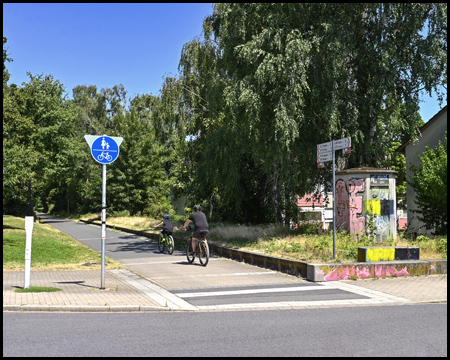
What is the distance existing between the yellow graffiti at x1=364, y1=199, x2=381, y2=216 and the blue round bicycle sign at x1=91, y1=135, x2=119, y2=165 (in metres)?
7.82

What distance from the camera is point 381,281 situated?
1059 centimetres

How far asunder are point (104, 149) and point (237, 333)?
5.30m

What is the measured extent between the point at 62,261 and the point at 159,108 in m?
14.3

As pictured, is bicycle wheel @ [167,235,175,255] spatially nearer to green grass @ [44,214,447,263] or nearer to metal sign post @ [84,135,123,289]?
green grass @ [44,214,447,263]

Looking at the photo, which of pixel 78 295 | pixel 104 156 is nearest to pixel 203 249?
pixel 104 156

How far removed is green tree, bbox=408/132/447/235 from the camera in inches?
616

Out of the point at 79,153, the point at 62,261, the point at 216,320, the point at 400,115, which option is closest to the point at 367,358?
the point at 216,320

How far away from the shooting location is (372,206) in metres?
14.4

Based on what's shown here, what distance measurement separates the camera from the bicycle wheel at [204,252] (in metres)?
13.8

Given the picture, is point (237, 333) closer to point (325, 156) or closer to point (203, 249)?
point (325, 156)

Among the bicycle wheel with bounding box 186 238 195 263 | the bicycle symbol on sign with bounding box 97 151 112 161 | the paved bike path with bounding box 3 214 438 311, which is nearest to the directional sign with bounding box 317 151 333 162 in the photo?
the paved bike path with bounding box 3 214 438 311

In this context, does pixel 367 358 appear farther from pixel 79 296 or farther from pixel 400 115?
pixel 400 115

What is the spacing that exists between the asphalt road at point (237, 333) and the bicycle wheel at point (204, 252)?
237 inches

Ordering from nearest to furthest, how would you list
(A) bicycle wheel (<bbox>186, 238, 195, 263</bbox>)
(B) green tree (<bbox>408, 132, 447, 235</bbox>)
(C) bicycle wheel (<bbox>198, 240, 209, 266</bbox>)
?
(C) bicycle wheel (<bbox>198, 240, 209, 266</bbox>) < (A) bicycle wheel (<bbox>186, 238, 195, 263</bbox>) < (B) green tree (<bbox>408, 132, 447, 235</bbox>)
